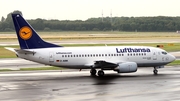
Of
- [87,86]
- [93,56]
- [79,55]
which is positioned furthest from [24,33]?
[87,86]

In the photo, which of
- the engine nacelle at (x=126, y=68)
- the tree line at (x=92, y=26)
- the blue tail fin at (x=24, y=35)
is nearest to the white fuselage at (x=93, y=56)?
the blue tail fin at (x=24, y=35)

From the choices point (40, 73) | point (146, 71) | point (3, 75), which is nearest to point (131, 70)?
point (146, 71)

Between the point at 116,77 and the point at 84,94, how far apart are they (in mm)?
10789

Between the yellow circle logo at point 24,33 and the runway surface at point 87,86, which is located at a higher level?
the yellow circle logo at point 24,33

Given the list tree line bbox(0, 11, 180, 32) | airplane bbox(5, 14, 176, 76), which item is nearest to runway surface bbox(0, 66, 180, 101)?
airplane bbox(5, 14, 176, 76)

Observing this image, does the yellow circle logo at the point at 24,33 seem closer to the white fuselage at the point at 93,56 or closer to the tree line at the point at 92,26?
the white fuselage at the point at 93,56

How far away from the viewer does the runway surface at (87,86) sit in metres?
27.0

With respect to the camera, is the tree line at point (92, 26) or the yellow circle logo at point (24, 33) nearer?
the yellow circle logo at point (24, 33)

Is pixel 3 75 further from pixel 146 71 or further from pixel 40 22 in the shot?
pixel 40 22

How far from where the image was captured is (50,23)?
194500mm

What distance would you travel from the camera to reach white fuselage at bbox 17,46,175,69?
39.6 metres

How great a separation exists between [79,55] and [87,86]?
8523 millimetres

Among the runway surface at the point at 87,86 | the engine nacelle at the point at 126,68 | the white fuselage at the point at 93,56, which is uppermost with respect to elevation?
the white fuselage at the point at 93,56

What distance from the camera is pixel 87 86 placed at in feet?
106
